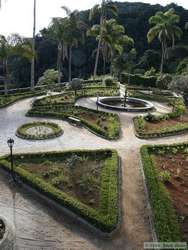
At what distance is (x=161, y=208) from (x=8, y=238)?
6320 millimetres

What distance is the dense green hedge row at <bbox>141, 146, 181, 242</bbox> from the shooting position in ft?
41.4

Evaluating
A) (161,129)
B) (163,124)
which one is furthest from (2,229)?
(163,124)

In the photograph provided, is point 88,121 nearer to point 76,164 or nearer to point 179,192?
point 76,164

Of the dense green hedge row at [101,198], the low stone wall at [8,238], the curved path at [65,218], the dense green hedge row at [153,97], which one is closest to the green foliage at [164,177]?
the curved path at [65,218]

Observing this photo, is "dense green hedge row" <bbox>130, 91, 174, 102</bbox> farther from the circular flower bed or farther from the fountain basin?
the circular flower bed

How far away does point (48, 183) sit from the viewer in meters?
16.0

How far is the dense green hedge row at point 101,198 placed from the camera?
13273mm

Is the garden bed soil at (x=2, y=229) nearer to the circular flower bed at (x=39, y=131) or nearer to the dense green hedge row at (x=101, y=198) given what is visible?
the dense green hedge row at (x=101, y=198)

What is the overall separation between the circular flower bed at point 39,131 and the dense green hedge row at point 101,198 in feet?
12.4

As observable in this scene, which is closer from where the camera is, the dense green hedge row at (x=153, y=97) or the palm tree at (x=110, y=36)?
the dense green hedge row at (x=153, y=97)

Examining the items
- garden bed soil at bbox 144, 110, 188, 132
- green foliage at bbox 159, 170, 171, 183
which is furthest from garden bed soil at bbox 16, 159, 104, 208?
garden bed soil at bbox 144, 110, 188, 132

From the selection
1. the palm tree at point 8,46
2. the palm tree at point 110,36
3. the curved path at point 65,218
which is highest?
the palm tree at point 110,36

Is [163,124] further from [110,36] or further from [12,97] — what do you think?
[110,36]

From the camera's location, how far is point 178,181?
16641 millimetres
